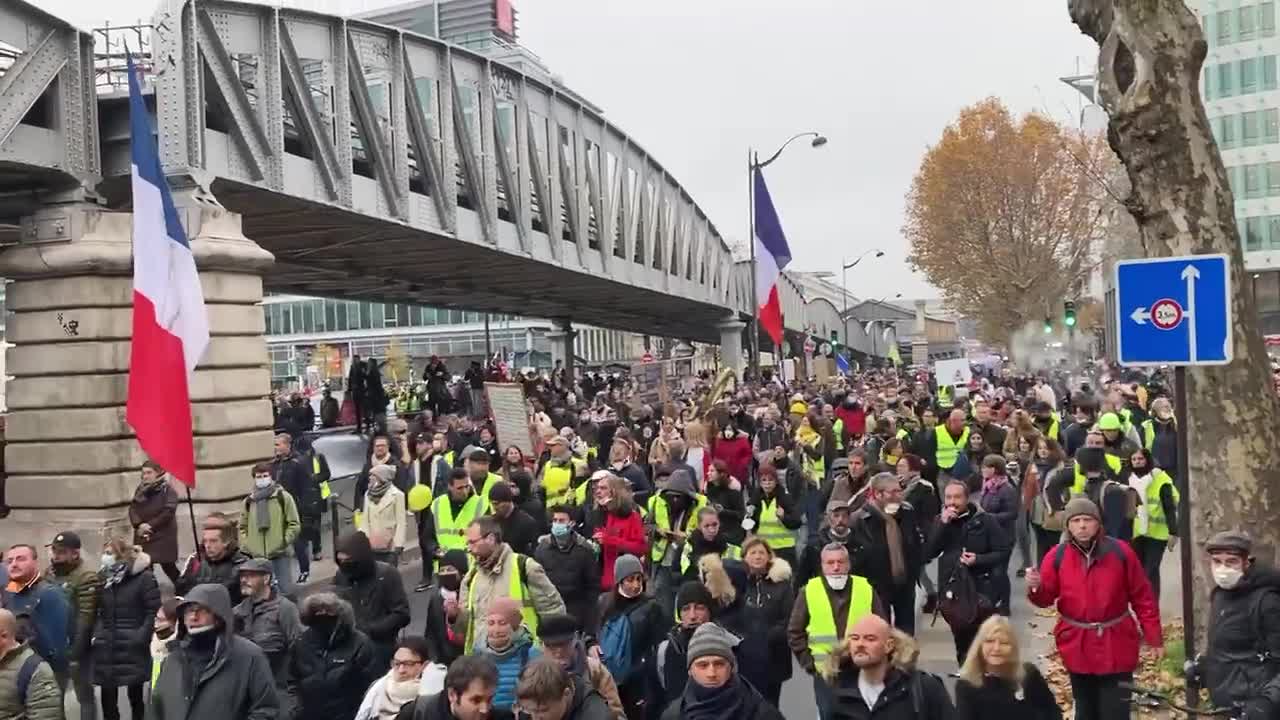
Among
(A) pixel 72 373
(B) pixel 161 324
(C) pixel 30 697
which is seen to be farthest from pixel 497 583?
(A) pixel 72 373

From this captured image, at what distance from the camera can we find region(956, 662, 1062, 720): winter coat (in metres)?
5.16

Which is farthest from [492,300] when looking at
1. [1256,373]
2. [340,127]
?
[1256,373]

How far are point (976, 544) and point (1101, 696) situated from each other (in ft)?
6.16

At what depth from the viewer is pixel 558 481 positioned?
12047 mm

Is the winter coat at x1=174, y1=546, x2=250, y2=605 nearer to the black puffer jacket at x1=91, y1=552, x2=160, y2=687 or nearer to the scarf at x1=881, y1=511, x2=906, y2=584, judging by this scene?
the black puffer jacket at x1=91, y1=552, x2=160, y2=687

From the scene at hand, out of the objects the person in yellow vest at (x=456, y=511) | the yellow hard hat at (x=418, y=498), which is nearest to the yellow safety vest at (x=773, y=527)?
the person in yellow vest at (x=456, y=511)

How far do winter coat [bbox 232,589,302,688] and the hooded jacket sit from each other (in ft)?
1.00

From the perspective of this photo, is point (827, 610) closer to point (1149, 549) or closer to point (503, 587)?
point (503, 587)

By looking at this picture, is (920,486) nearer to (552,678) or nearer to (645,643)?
(645,643)

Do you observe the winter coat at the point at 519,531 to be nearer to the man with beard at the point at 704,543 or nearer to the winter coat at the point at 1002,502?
the man with beard at the point at 704,543

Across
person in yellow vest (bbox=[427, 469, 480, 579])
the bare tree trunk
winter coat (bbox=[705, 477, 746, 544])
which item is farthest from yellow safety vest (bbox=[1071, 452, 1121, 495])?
person in yellow vest (bbox=[427, 469, 480, 579])

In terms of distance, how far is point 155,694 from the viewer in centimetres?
580

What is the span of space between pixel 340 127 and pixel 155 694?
14486 millimetres

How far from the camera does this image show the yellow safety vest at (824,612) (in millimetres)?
6328
